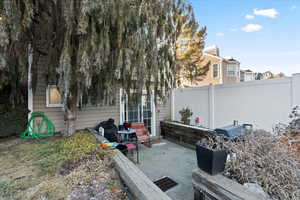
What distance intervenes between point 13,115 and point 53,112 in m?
0.95

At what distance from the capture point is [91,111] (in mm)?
5297

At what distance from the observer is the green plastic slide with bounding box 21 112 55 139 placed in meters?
4.22

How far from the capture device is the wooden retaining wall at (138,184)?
1376 millimetres

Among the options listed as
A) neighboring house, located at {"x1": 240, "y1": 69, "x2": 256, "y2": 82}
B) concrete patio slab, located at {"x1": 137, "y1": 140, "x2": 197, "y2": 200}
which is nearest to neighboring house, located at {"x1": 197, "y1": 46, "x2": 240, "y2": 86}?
neighboring house, located at {"x1": 240, "y1": 69, "x2": 256, "y2": 82}

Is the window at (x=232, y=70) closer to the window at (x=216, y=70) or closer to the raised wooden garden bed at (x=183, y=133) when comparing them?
the window at (x=216, y=70)

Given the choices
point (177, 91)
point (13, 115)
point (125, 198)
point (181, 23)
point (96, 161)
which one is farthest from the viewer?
point (177, 91)

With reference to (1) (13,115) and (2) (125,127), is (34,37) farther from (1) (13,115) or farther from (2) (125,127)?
(2) (125,127)

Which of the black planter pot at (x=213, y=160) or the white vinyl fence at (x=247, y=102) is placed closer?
the black planter pot at (x=213, y=160)

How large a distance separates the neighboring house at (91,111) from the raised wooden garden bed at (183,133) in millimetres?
435

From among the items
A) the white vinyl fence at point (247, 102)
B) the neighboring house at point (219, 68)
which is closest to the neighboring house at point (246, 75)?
the neighboring house at point (219, 68)

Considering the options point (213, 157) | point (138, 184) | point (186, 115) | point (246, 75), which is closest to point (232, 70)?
point (246, 75)

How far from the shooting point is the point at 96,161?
7.61 feet

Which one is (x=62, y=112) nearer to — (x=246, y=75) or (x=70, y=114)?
(x=70, y=114)

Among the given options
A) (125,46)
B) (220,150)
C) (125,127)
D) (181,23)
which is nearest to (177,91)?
(125,127)
